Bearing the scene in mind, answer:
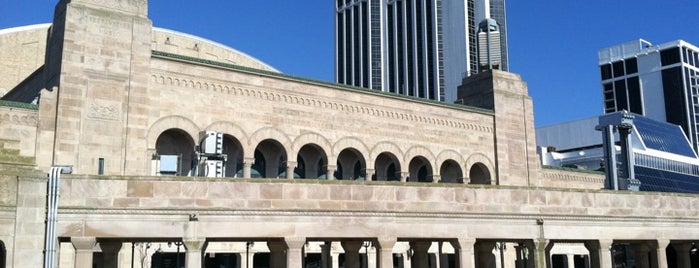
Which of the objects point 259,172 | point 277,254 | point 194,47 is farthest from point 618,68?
point 277,254

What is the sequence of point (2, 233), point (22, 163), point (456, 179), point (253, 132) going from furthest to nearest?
point (456, 179) < point (253, 132) < point (22, 163) < point (2, 233)

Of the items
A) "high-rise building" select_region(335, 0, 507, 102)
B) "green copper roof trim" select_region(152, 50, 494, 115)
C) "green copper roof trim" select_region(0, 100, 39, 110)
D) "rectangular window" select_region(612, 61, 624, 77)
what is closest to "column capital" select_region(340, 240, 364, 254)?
"green copper roof trim" select_region(152, 50, 494, 115)

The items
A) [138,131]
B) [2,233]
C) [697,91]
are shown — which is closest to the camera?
[2,233]

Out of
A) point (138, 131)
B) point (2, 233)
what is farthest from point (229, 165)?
point (2, 233)

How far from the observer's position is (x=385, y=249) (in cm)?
2159

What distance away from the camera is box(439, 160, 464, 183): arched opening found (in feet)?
146

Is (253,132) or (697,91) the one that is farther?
(697,91)

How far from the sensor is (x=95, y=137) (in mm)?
31766

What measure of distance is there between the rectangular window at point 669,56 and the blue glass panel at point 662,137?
6671 cm

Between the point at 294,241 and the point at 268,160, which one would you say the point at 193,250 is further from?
the point at 268,160

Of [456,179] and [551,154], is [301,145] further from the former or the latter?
[551,154]

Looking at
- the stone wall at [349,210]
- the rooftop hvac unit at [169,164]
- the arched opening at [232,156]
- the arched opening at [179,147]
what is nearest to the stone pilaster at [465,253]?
the stone wall at [349,210]

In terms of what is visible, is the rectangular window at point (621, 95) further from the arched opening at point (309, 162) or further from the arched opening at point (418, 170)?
the arched opening at point (309, 162)

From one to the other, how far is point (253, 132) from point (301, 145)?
2852 mm
